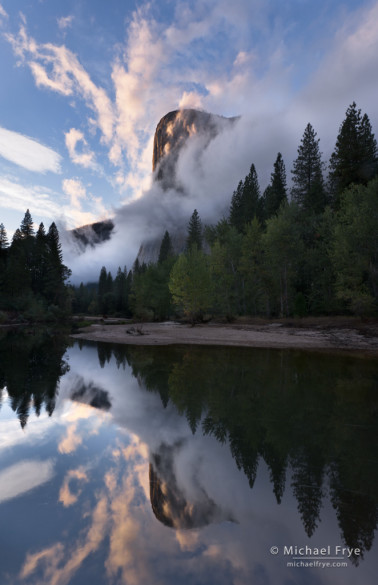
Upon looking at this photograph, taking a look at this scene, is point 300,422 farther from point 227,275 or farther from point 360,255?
point 227,275

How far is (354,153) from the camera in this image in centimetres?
4209

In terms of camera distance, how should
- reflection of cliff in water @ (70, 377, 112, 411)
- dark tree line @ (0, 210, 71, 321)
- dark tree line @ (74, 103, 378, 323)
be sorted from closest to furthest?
reflection of cliff in water @ (70, 377, 112, 411)
dark tree line @ (74, 103, 378, 323)
dark tree line @ (0, 210, 71, 321)

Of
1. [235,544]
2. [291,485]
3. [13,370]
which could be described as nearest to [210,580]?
[235,544]

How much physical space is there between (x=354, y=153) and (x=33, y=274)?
72.5 m

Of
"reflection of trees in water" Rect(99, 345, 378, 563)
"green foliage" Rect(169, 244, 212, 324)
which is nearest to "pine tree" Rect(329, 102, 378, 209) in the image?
"green foliage" Rect(169, 244, 212, 324)

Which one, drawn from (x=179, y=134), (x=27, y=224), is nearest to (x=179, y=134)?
(x=179, y=134)

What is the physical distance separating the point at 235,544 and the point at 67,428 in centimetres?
539

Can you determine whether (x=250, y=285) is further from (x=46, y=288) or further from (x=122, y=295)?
(x=122, y=295)

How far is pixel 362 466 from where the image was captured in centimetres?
531

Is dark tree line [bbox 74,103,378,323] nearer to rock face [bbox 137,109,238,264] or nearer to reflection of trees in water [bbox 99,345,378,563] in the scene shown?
reflection of trees in water [bbox 99,345,378,563]

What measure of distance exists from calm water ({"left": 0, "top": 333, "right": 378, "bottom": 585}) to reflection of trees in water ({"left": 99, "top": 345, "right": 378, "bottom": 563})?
0.04 metres

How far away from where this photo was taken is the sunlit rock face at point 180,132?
566 ft

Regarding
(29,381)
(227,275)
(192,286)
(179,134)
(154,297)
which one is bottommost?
(29,381)

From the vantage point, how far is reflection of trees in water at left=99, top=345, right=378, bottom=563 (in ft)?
14.3
